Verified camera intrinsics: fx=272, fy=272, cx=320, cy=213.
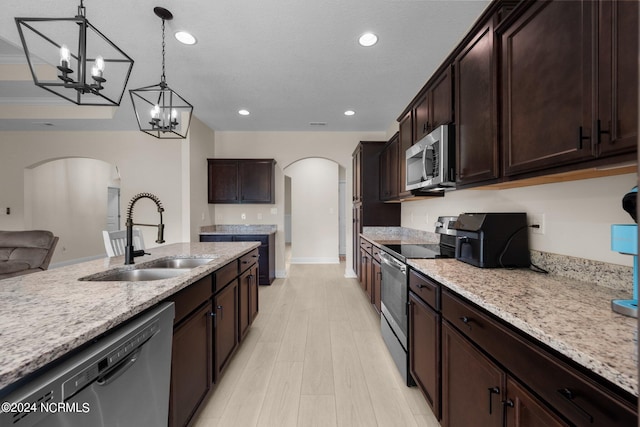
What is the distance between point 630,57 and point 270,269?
4.47 m

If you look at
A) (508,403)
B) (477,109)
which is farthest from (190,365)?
(477,109)

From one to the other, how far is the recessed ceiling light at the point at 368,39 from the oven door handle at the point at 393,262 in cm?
190

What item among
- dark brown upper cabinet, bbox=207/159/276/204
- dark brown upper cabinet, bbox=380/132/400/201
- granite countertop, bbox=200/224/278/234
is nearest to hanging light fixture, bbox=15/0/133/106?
dark brown upper cabinet, bbox=207/159/276/204

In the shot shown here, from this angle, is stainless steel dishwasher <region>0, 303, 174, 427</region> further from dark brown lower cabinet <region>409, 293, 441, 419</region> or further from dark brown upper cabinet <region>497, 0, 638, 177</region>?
dark brown upper cabinet <region>497, 0, 638, 177</region>

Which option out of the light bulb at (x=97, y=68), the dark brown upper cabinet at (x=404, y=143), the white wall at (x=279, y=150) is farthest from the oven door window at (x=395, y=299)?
the white wall at (x=279, y=150)

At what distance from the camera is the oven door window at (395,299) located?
202cm

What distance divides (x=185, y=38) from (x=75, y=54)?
4.12ft

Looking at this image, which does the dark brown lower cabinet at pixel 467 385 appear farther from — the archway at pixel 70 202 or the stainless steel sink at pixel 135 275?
the archway at pixel 70 202

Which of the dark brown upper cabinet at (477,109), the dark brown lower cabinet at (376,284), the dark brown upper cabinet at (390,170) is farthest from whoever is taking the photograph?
the dark brown upper cabinet at (390,170)

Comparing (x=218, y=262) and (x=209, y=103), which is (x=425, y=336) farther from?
(x=209, y=103)

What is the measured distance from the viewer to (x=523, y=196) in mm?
1727

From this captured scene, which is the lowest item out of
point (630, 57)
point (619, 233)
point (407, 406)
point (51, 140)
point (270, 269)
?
point (407, 406)

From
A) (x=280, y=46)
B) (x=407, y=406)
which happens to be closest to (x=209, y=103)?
(x=280, y=46)

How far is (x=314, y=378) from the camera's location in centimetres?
208
